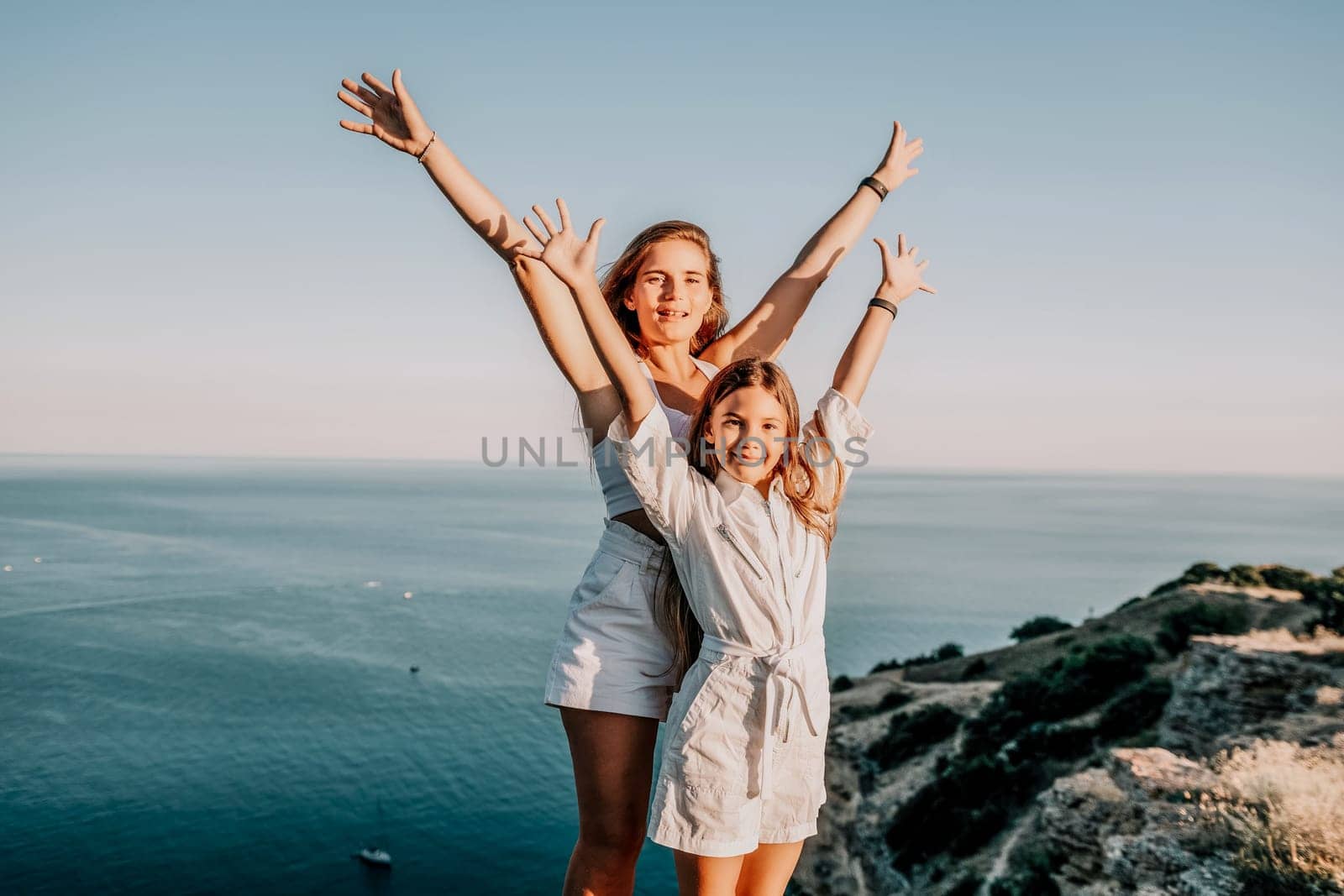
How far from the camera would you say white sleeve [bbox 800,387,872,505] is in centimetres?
248

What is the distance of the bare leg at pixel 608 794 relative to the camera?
2.38 meters

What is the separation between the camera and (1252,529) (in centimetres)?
14125

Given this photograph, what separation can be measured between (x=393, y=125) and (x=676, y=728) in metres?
1.70

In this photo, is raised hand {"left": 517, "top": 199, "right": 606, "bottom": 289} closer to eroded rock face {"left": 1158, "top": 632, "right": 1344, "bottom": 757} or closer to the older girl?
the older girl

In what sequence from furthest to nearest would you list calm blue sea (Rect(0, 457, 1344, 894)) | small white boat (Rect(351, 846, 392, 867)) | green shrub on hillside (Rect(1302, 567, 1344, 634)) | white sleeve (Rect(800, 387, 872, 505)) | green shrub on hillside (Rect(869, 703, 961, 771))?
1. calm blue sea (Rect(0, 457, 1344, 894))
2. small white boat (Rect(351, 846, 392, 867))
3. green shrub on hillside (Rect(869, 703, 961, 771))
4. green shrub on hillside (Rect(1302, 567, 1344, 634))
5. white sleeve (Rect(800, 387, 872, 505))

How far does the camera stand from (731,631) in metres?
2.26

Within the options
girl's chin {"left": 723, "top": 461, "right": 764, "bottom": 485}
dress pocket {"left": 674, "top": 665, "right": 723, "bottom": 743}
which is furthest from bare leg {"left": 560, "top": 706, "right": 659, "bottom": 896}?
girl's chin {"left": 723, "top": 461, "right": 764, "bottom": 485}

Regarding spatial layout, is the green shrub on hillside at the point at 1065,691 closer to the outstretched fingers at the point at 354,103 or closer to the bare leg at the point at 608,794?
the bare leg at the point at 608,794

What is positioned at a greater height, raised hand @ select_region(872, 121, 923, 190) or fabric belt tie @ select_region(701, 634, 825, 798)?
raised hand @ select_region(872, 121, 923, 190)

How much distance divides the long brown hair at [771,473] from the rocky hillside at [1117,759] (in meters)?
11.3

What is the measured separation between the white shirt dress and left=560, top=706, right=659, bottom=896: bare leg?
0.17 metres

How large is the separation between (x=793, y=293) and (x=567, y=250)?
114 centimetres

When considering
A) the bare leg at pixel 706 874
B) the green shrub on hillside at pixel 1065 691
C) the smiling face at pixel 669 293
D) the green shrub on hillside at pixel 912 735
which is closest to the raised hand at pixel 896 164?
the smiling face at pixel 669 293

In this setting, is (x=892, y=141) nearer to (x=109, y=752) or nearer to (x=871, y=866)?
(x=871, y=866)
